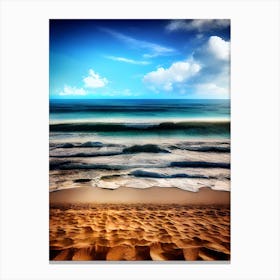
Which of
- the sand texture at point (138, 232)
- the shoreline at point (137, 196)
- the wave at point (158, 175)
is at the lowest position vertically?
the sand texture at point (138, 232)

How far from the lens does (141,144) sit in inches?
90.3

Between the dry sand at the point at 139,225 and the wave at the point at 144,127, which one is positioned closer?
the dry sand at the point at 139,225

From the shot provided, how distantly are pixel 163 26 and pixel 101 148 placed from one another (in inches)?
44.6

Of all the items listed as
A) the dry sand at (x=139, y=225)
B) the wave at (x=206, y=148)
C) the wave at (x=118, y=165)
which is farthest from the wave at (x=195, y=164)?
the dry sand at (x=139, y=225)

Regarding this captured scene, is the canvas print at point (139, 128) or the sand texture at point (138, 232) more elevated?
the canvas print at point (139, 128)

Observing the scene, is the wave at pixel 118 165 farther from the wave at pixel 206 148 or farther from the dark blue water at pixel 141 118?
the dark blue water at pixel 141 118

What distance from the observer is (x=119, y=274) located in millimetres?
2209

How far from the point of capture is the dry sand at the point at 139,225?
220cm
